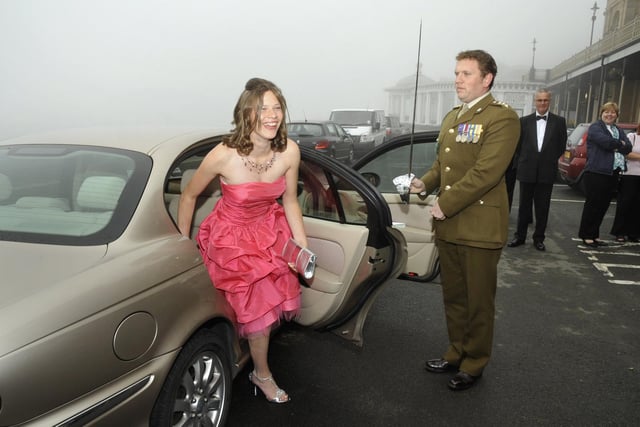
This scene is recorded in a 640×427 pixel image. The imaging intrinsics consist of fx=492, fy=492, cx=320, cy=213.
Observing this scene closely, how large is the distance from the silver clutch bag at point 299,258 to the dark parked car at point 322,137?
33.1ft

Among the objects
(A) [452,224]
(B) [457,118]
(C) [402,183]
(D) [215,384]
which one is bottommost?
(D) [215,384]

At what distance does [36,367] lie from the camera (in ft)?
4.30

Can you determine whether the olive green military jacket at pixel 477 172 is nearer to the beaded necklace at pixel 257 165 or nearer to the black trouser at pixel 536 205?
the beaded necklace at pixel 257 165

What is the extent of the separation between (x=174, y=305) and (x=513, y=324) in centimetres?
266

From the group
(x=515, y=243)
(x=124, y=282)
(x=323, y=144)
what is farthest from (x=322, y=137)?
(x=124, y=282)

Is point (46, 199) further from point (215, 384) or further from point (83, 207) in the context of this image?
point (215, 384)

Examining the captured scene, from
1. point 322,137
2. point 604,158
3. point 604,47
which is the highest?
point 604,47

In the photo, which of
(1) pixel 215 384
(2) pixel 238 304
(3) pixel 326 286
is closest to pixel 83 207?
(2) pixel 238 304

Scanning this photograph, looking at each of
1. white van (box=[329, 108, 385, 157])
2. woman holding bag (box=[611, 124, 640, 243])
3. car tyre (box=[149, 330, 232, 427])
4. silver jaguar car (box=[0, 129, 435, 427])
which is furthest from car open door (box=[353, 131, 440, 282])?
white van (box=[329, 108, 385, 157])

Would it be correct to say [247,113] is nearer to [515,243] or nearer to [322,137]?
[515,243]

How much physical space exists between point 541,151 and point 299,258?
410 cm

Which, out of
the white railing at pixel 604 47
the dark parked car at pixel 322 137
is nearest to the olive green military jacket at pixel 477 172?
the dark parked car at pixel 322 137

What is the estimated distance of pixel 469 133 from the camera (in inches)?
97.0

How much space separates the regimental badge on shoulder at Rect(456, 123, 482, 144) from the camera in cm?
243
